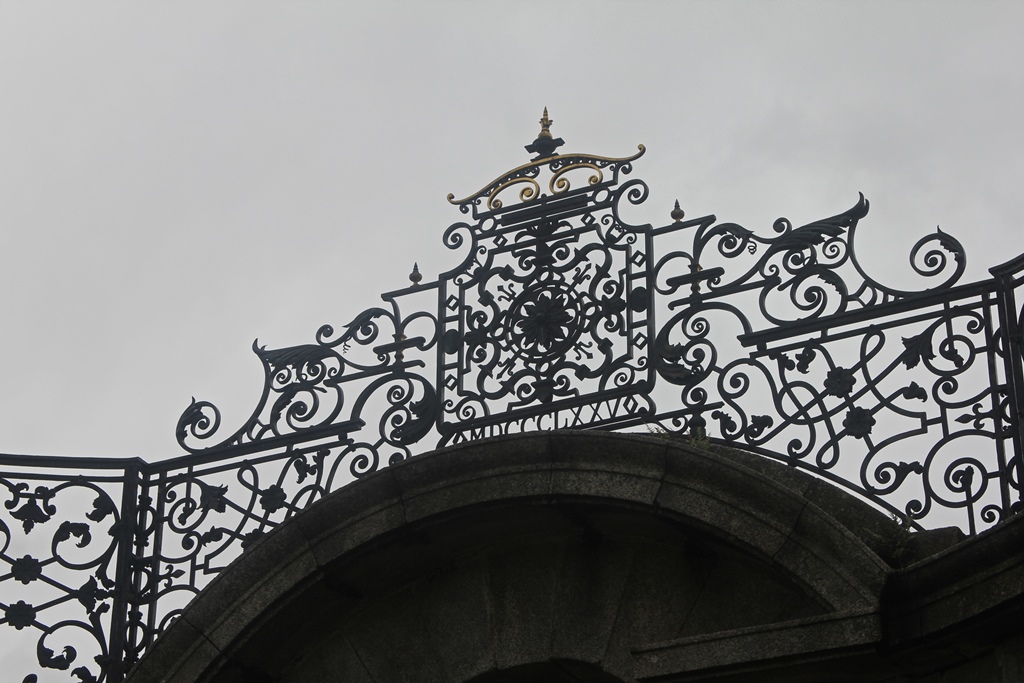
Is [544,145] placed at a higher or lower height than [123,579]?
higher

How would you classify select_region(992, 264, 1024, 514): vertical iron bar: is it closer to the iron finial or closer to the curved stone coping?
the curved stone coping

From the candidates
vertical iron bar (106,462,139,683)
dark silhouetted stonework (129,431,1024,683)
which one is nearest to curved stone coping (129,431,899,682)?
dark silhouetted stonework (129,431,1024,683)

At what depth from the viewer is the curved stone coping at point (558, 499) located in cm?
725

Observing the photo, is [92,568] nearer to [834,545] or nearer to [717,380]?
[717,380]

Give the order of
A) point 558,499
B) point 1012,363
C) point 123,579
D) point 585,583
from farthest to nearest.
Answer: point 123,579
point 585,583
point 558,499
point 1012,363

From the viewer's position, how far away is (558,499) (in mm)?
7863

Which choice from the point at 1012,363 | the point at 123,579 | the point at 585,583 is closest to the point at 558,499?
the point at 585,583

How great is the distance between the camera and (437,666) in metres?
8.31

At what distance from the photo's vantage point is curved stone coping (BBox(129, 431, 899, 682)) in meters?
7.25

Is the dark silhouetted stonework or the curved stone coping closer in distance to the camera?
the dark silhouetted stonework

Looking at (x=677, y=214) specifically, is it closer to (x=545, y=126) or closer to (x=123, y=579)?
(x=545, y=126)

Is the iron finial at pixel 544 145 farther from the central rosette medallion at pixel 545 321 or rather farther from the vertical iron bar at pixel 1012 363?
the vertical iron bar at pixel 1012 363

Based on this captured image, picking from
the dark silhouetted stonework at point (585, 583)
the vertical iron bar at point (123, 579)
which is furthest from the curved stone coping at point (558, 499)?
the vertical iron bar at point (123, 579)

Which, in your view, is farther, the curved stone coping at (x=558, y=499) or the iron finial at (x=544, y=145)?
the iron finial at (x=544, y=145)
